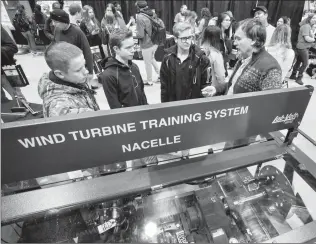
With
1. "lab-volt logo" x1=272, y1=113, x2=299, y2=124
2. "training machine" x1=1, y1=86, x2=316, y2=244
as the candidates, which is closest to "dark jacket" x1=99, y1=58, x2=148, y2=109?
"training machine" x1=1, y1=86, x2=316, y2=244

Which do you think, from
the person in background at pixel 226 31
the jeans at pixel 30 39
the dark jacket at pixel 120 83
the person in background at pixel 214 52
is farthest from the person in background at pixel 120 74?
the jeans at pixel 30 39

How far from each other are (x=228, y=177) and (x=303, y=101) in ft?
2.20

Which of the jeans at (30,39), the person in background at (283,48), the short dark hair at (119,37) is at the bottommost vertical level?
the jeans at (30,39)

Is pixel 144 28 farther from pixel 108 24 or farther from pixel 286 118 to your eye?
pixel 286 118

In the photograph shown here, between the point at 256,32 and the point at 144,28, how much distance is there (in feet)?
9.42

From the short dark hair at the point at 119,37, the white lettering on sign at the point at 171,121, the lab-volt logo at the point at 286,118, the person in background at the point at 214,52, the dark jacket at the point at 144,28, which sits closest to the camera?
the white lettering on sign at the point at 171,121

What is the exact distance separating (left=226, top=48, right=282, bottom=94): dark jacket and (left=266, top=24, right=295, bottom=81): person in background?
1859 mm

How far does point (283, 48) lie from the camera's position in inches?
129

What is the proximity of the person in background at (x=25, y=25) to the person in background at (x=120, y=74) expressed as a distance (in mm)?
5861

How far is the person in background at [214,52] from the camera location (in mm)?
2702

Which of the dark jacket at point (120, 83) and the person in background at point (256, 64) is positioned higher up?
the person in background at point (256, 64)

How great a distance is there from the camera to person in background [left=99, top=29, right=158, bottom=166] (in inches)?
76.9

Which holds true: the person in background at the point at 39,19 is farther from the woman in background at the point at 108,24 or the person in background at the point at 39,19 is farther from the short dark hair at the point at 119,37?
the short dark hair at the point at 119,37

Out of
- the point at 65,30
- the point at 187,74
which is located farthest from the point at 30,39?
the point at 187,74
